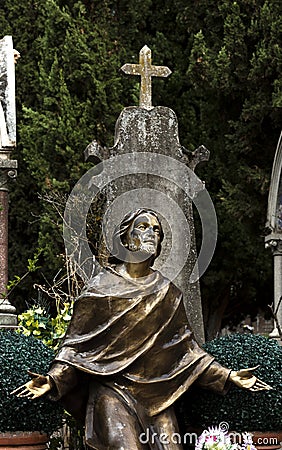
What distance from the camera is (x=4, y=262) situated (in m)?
9.64

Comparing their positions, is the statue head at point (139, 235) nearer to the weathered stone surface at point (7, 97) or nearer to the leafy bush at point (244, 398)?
the leafy bush at point (244, 398)

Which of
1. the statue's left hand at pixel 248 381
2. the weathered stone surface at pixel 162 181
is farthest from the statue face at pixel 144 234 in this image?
the weathered stone surface at pixel 162 181

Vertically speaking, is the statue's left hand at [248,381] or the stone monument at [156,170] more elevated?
the stone monument at [156,170]

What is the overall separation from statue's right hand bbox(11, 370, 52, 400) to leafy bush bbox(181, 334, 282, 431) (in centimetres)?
105

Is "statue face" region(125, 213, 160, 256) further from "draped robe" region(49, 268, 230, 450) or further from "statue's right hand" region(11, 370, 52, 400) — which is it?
"statue's right hand" region(11, 370, 52, 400)

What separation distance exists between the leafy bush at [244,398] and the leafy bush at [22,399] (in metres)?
0.82

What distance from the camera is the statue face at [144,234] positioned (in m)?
5.01

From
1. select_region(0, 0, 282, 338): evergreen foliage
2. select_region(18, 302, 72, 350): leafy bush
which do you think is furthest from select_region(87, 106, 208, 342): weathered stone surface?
select_region(0, 0, 282, 338): evergreen foliage

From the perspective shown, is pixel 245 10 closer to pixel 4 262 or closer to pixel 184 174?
pixel 4 262

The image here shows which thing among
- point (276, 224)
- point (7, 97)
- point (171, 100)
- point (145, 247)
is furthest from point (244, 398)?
point (171, 100)

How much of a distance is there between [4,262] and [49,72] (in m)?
6.36

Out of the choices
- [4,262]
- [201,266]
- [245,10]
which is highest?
[245,10]

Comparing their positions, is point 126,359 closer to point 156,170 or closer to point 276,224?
point 156,170

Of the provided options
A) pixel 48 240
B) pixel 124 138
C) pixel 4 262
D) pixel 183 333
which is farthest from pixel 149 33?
pixel 183 333
